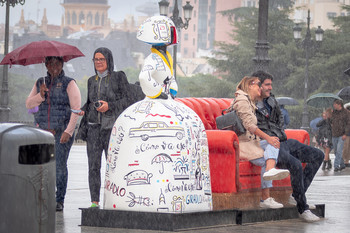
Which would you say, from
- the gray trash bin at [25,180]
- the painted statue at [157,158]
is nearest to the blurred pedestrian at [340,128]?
the painted statue at [157,158]

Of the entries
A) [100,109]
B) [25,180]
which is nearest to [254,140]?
[100,109]

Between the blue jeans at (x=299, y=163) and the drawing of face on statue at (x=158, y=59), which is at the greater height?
the drawing of face on statue at (x=158, y=59)

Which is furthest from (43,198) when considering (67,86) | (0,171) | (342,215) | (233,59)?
(233,59)

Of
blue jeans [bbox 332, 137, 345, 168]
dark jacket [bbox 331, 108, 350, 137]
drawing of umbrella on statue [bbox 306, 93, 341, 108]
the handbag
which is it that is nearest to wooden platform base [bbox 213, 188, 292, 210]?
the handbag

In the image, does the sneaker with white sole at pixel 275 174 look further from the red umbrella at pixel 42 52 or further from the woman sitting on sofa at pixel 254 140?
the red umbrella at pixel 42 52

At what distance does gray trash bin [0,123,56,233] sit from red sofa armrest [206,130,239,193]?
3.51m

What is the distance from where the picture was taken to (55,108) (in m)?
9.17

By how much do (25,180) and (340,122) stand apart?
15.7 meters

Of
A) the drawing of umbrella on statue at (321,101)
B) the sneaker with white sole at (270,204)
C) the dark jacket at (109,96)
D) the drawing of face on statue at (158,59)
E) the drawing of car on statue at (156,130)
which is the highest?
the drawing of face on statue at (158,59)

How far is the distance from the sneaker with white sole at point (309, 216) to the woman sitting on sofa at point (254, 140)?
0.26 m

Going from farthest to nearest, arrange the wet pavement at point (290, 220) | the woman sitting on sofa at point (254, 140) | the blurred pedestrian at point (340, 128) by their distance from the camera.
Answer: the blurred pedestrian at point (340, 128), the woman sitting on sofa at point (254, 140), the wet pavement at point (290, 220)

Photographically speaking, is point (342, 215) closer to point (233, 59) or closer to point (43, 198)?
point (43, 198)

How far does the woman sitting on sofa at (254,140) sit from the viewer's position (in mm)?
8664

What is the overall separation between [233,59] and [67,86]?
59.6 meters
